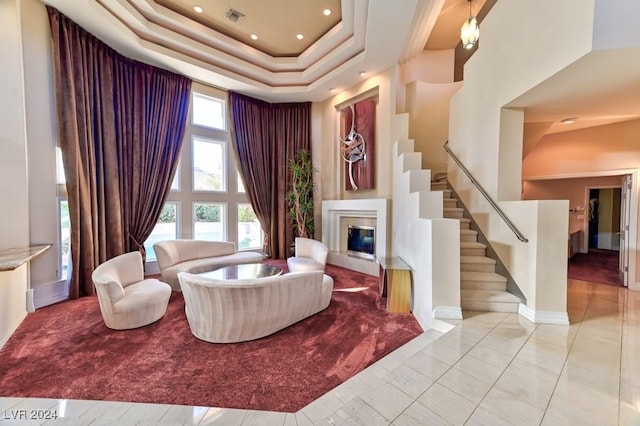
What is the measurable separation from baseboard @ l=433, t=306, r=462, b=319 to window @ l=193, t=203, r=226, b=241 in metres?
4.96

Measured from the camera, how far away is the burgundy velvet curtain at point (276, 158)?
648 centimetres

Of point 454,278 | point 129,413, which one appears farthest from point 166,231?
point 454,278

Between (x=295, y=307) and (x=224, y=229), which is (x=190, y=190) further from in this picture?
(x=295, y=307)

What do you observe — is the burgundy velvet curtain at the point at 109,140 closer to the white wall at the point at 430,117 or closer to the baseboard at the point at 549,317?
the white wall at the point at 430,117

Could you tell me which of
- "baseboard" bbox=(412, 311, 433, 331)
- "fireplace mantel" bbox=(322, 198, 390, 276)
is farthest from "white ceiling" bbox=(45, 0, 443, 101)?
"baseboard" bbox=(412, 311, 433, 331)

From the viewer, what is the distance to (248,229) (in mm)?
6668

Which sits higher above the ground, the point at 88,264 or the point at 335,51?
the point at 335,51

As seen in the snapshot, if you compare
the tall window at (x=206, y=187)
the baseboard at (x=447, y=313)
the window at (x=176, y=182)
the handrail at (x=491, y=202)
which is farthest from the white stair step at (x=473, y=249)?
the window at (x=176, y=182)

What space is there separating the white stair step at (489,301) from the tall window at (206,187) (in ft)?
16.7

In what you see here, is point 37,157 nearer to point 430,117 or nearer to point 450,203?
point 450,203

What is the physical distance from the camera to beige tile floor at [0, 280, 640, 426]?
5.24 feet

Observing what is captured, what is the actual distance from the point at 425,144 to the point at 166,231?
19.9 feet

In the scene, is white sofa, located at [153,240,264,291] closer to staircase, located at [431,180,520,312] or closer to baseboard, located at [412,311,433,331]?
baseboard, located at [412,311,433,331]

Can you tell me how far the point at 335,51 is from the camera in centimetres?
495
